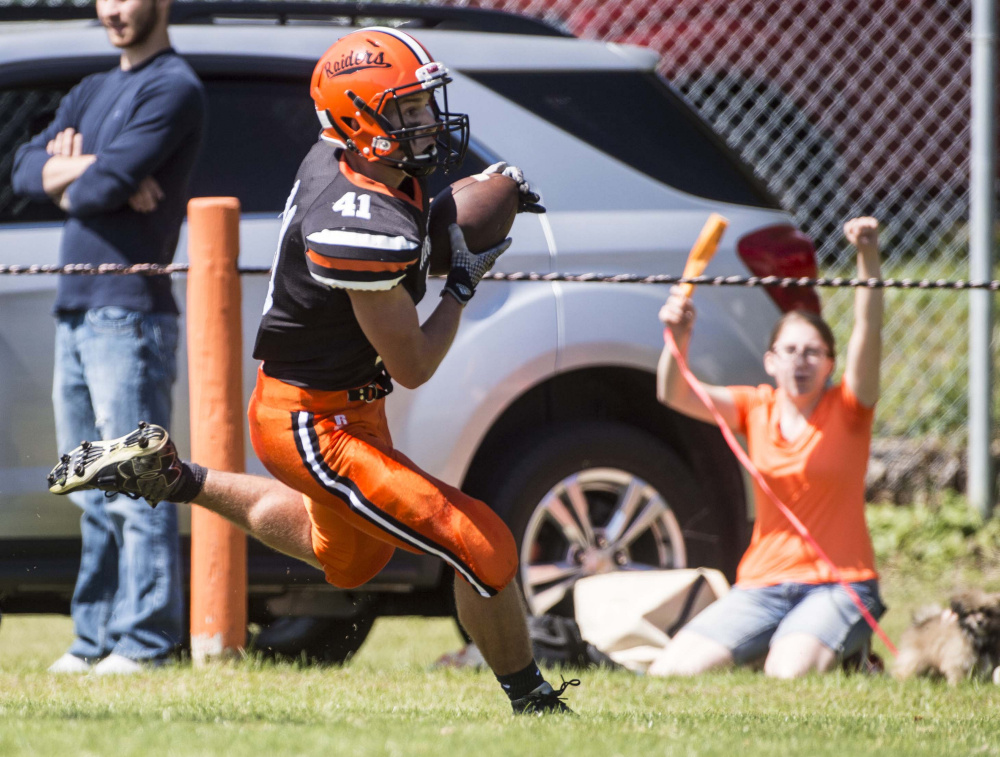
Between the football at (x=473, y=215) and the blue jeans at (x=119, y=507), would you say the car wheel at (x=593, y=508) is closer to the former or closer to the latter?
the blue jeans at (x=119, y=507)

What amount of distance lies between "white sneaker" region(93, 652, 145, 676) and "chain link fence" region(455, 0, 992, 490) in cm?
498

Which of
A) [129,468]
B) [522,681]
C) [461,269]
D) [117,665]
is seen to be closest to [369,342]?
[461,269]

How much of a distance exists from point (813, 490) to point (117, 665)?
2.36 meters

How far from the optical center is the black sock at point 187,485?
12.1ft

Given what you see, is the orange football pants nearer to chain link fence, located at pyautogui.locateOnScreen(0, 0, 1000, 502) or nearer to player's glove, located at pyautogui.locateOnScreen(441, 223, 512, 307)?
player's glove, located at pyautogui.locateOnScreen(441, 223, 512, 307)

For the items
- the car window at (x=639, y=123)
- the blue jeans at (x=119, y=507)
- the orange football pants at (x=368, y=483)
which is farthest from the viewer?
the car window at (x=639, y=123)

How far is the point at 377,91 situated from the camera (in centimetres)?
335

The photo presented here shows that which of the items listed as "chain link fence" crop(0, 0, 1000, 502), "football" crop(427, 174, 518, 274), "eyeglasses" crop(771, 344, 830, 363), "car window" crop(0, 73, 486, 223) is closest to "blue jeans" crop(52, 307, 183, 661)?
"car window" crop(0, 73, 486, 223)

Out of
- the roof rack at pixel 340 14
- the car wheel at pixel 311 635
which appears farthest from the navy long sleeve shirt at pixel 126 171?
the car wheel at pixel 311 635

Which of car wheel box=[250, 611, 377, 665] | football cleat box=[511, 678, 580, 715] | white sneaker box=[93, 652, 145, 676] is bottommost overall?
car wheel box=[250, 611, 377, 665]

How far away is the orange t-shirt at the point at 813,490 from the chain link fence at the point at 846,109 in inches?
131

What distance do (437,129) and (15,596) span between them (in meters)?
2.61

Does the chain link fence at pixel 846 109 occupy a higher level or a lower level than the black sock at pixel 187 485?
higher

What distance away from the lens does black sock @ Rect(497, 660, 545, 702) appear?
3471 millimetres
